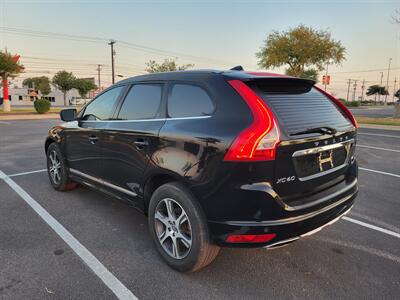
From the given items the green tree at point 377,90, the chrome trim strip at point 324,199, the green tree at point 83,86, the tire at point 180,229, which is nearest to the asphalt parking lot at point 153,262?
the tire at point 180,229

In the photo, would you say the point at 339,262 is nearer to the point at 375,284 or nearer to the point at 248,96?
the point at 375,284

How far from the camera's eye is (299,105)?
262 cm

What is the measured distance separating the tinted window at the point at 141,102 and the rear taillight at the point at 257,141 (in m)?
1.13

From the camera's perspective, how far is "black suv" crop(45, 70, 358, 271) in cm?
221

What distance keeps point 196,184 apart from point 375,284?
5.62 ft

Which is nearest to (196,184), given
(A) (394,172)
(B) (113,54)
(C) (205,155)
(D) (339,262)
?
(C) (205,155)

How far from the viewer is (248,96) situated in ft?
7.66

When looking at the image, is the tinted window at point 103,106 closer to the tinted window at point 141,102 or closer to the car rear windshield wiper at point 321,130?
the tinted window at point 141,102

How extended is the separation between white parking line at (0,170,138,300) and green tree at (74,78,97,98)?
256ft

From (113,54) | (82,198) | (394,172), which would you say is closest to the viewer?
(82,198)

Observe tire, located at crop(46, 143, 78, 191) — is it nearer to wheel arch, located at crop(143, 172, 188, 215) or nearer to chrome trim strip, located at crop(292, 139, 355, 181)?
wheel arch, located at crop(143, 172, 188, 215)

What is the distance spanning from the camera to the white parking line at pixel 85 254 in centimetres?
245

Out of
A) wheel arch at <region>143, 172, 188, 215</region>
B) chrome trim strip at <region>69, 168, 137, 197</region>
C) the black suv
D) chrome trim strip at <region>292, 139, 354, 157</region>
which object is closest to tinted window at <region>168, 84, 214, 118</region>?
the black suv

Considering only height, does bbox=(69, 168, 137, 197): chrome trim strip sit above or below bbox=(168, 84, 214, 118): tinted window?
below
